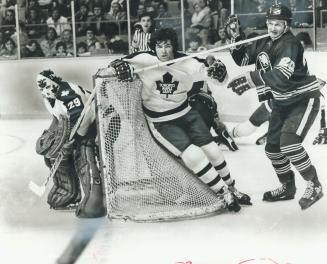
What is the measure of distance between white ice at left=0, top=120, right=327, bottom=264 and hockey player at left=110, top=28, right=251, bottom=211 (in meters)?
0.07

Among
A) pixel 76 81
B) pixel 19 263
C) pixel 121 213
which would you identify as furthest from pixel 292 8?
pixel 19 263

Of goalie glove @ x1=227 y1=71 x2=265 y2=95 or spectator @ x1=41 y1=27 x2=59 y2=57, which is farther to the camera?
spectator @ x1=41 y1=27 x2=59 y2=57

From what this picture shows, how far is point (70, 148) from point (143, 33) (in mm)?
642

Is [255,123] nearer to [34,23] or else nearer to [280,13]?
[280,13]

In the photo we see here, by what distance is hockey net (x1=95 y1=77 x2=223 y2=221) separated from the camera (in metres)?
2.62

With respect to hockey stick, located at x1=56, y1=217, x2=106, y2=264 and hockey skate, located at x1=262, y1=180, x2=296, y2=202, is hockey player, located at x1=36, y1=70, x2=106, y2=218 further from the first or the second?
hockey skate, located at x1=262, y1=180, x2=296, y2=202

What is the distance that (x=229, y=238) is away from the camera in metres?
2.61

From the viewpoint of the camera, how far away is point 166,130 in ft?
8.61

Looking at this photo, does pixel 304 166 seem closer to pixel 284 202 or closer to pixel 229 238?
pixel 284 202

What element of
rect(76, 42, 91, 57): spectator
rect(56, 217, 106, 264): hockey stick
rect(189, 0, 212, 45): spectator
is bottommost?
rect(56, 217, 106, 264): hockey stick

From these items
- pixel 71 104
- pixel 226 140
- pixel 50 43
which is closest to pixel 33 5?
pixel 50 43

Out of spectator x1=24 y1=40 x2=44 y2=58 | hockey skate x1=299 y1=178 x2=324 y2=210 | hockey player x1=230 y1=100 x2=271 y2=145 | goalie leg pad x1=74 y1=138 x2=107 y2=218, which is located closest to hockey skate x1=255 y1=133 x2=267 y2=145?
hockey player x1=230 y1=100 x2=271 y2=145

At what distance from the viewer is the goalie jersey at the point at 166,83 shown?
2572 mm

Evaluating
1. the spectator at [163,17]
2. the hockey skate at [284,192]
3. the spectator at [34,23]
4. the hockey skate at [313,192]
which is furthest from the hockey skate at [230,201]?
the spectator at [34,23]
